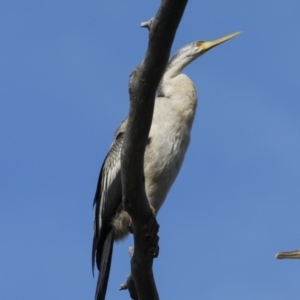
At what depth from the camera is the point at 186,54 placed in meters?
8.15

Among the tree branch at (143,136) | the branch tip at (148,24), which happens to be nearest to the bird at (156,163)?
the tree branch at (143,136)

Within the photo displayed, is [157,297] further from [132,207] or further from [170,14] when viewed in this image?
[170,14]

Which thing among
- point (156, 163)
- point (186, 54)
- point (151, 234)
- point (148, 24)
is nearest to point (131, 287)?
point (151, 234)

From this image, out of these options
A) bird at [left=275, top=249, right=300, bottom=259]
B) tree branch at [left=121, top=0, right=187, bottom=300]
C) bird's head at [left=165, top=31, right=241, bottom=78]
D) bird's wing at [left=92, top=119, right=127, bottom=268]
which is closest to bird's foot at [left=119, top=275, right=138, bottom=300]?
tree branch at [left=121, top=0, right=187, bottom=300]

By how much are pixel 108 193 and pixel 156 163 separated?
24.1 inches

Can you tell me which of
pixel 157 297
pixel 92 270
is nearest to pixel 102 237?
pixel 92 270

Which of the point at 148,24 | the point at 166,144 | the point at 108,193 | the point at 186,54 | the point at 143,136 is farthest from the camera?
the point at 186,54

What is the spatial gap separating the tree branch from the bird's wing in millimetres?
1563

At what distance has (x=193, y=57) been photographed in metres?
8.21

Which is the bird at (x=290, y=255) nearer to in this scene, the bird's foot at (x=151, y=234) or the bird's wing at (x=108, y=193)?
the bird's wing at (x=108, y=193)

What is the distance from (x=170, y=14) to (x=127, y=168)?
3.53ft

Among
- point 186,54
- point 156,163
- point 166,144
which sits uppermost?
point 186,54

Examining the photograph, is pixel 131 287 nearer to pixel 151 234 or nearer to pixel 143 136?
pixel 151 234

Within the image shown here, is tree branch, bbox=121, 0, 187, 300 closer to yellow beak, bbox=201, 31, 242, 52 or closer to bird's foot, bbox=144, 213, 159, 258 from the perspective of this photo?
bird's foot, bbox=144, 213, 159, 258
